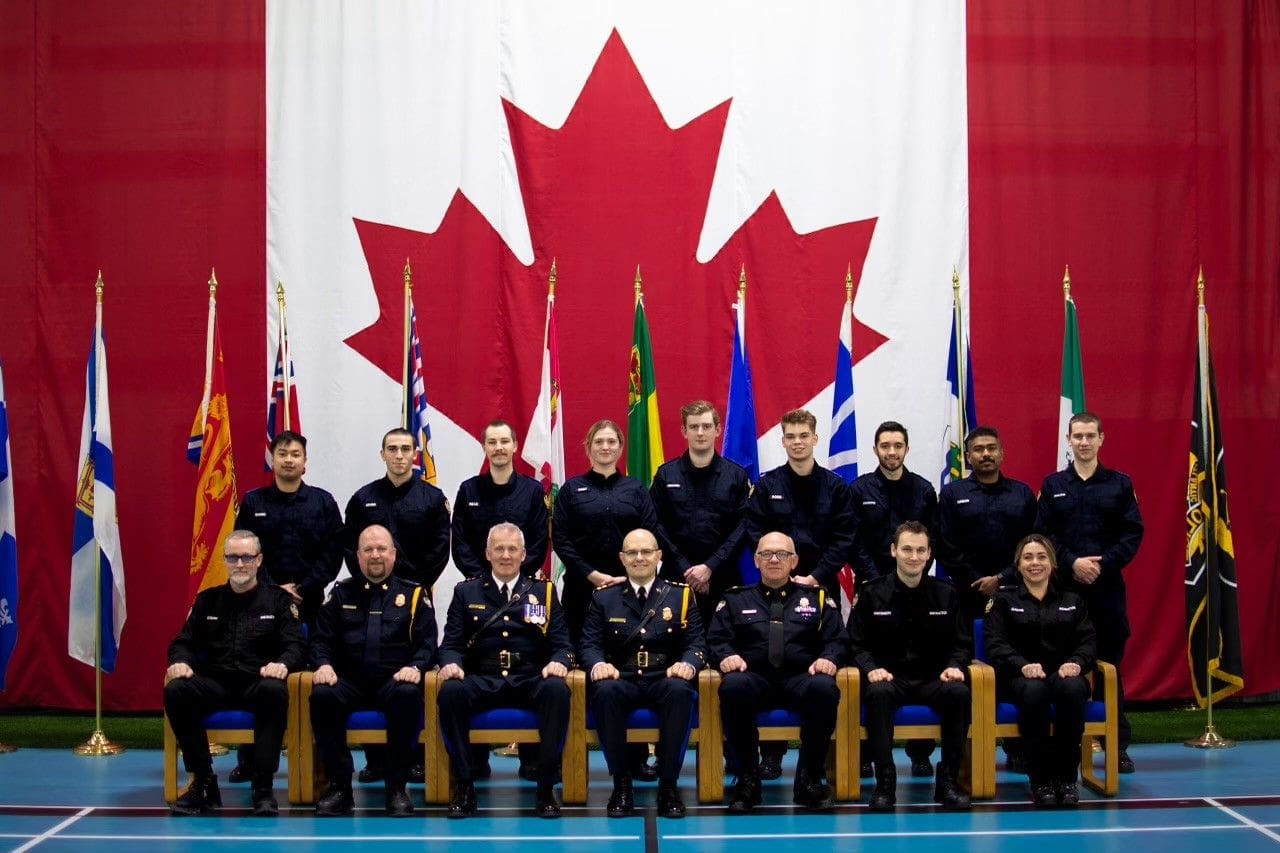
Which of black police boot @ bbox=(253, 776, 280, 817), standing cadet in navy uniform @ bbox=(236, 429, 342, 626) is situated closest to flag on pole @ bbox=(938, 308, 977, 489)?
standing cadet in navy uniform @ bbox=(236, 429, 342, 626)

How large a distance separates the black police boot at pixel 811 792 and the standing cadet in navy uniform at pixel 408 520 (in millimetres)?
2032

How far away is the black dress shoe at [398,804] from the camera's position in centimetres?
588

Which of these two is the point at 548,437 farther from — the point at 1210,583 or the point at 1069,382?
the point at 1210,583

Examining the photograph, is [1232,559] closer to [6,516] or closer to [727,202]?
[727,202]

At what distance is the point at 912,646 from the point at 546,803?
174cm

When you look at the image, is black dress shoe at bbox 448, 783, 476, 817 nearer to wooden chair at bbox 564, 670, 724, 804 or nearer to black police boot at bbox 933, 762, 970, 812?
wooden chair at bbox 564, 670, 724, 804

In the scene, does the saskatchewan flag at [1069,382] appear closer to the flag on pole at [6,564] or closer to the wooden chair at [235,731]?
the wooden chair at [235,731]

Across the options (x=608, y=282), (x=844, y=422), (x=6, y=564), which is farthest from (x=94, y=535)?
(x=844, y=422)

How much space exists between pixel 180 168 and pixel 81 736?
11.4ft

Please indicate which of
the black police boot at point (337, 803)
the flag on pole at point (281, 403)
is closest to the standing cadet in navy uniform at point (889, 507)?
the black police boot at point (337, 803)

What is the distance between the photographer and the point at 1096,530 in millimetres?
6703

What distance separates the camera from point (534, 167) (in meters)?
8.53

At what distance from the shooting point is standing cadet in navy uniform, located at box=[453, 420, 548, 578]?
22.0ft

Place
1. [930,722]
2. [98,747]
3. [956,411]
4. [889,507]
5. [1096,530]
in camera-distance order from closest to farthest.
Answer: [930,722], [1096,530], [889,507], [98,747], [956,411]
